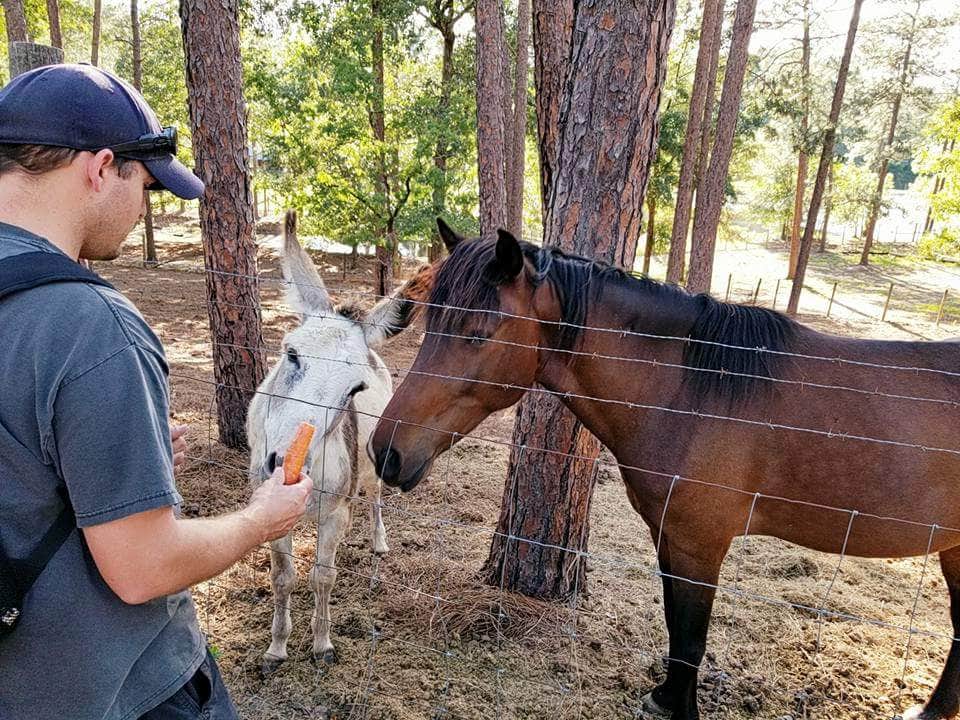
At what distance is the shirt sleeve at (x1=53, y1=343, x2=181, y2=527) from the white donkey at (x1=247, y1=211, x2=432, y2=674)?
1.63 metres

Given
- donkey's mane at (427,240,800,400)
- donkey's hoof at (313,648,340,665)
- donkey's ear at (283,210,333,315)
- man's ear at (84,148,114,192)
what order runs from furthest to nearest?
donkey's ear at (283,210,333,315)
donkey's hoof at (313,648,340,665)
donkey's mane at (427,240,800,400)
man's ear at (84,148,114,192)

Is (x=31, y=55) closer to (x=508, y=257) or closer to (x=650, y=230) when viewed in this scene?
(x=508, y=257)

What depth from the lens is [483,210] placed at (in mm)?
8617

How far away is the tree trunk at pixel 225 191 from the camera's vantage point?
205 inches

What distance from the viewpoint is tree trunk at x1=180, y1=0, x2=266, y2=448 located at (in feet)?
17.0

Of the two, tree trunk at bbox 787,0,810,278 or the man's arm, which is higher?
tree trunk at bbox 787,0,810,278

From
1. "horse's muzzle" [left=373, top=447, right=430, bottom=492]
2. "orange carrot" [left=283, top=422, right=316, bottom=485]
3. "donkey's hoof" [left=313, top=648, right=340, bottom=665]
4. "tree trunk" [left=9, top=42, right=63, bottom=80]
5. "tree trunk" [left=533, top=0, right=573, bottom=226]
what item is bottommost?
"donkey's hoof" [left=313, top=648, right=340, bottom=665]

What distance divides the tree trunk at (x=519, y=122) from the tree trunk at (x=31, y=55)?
800cm

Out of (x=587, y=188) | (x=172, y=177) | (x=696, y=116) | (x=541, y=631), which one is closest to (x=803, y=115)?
(x=696, y=116)

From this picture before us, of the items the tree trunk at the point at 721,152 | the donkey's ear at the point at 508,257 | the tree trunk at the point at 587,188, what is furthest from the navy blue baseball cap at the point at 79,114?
the tree trunk at the point at 721,152

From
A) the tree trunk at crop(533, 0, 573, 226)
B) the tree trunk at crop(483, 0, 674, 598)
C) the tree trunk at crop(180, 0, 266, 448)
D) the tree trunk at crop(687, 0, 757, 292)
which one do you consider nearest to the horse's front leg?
the tree trunk at crop(483, 0, 674, 598)

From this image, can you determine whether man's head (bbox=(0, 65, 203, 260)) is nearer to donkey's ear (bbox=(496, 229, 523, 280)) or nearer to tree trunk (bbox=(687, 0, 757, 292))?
donkey's ear (bbox=(496, 229, 523, 280))

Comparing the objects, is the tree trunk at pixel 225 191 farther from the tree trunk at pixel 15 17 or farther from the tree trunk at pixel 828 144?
the tree trunk at pixel 828 144

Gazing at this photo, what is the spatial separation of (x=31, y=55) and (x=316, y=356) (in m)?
2.63
